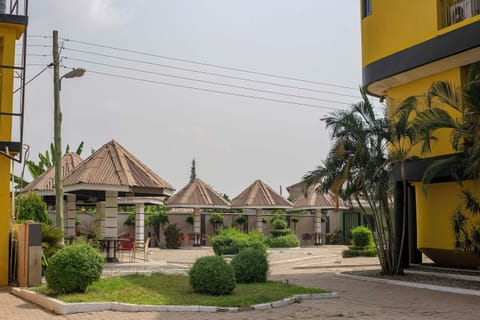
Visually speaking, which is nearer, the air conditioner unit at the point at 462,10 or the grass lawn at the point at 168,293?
the grass lawn at the point at 168,293

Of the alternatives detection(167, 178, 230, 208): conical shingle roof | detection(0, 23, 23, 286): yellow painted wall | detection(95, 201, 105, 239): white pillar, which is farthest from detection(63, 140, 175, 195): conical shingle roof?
detection(167, 178, 230, 208): conical shingle roof

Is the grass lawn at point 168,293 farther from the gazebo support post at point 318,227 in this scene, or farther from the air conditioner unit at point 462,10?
the gazebo support post at point 318,227

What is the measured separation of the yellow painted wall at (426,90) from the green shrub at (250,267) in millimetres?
5796

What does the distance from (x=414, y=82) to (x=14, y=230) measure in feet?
41.3

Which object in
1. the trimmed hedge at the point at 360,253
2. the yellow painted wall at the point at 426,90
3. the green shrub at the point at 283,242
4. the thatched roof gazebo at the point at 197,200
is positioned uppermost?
the yellow painted wall at the point at 426,90

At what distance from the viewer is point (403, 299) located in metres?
12.9

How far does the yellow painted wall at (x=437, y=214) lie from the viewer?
59.9 feet

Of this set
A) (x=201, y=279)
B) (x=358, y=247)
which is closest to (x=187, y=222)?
(x=358, y=247)

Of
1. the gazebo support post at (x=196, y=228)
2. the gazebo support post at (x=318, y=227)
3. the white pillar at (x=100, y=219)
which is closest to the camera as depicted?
the white pillar at (x=100, y=219)

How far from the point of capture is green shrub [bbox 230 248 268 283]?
46.5 ft

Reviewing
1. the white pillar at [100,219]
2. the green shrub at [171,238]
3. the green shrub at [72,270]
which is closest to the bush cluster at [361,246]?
the white pillar at [100,219]

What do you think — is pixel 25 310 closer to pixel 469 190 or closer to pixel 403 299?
pixel 403 299

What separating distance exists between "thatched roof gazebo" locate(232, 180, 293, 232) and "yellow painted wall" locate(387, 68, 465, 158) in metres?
19.1

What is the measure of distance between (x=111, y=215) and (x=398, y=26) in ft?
38.9
